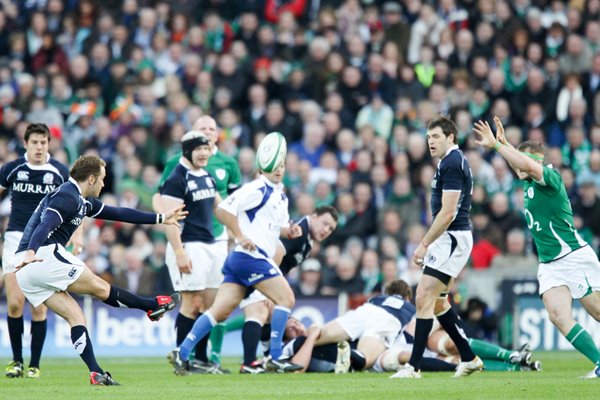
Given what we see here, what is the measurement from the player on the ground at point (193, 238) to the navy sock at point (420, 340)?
2627 mm

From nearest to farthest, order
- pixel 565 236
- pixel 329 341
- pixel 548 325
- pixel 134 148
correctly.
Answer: pixel 565 236
pixel 329 341
pixel 548 325
pixel 134 148

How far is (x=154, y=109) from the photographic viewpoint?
76.6 feet

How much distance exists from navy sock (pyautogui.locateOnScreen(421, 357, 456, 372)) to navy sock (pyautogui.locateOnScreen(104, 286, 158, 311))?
12.2 feet

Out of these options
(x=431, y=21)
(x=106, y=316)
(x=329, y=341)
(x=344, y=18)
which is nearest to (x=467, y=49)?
A: (x=431, y=21)

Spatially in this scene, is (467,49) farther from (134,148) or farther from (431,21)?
(134,148)

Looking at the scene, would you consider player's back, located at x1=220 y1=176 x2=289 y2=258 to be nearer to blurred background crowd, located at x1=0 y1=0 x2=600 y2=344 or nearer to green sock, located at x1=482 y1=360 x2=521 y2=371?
green sock, located at x1=482 y1=360 x2=521 y2=371

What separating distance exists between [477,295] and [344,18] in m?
7.70

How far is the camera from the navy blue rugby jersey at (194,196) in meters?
14.7

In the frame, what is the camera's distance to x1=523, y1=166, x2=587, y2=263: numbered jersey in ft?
42.1

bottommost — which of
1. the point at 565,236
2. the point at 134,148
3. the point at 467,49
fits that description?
the point at 565,236

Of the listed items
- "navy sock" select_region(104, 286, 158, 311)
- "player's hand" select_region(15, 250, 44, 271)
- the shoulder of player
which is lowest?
"navy sock" select_region(104, 286, 158, 311)

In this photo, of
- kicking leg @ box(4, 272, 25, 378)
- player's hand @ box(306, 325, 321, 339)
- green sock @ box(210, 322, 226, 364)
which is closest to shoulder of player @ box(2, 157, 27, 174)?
kicking leg @ box(4, 272, 25, 378)

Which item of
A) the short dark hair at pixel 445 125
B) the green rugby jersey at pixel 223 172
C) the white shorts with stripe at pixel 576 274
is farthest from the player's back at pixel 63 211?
the white shorts with stripe at pixel 576 274

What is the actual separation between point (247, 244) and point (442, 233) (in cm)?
219
